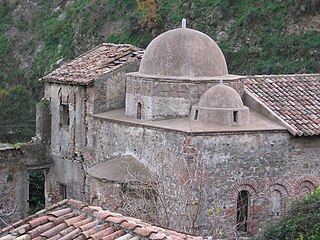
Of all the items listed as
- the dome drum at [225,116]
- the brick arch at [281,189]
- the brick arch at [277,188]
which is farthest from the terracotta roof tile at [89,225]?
the brick arch at [281,189]

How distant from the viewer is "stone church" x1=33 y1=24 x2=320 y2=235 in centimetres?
1650

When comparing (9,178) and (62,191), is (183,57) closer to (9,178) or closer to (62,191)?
(62,191)

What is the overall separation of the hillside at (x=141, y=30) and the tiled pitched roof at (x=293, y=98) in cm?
1399

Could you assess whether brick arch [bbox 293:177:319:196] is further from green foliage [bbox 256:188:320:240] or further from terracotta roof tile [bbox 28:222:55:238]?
terracotta roof tile [bbox 28:222:55:238]

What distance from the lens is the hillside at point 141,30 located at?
117ft

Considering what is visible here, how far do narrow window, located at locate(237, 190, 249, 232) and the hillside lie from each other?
1728 cm

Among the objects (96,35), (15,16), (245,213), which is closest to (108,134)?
(245,213)

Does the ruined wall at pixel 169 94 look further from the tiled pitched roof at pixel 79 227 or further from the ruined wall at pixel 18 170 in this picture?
the tiled pitched roof at pixel 79 227

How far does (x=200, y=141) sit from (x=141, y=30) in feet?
92.5

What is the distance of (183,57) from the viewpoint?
58.9ft

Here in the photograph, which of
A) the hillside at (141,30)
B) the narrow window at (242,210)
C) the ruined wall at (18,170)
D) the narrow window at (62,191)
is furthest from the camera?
the hillside at (141,30)

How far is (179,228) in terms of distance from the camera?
16531 mm

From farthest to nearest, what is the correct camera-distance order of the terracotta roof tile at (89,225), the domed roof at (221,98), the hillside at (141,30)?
the hillside at (141,30) → the domed roof at (221,98) → the terracotta roof tile at (89,225)

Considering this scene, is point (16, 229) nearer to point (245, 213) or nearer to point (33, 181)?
point (245, 213)
